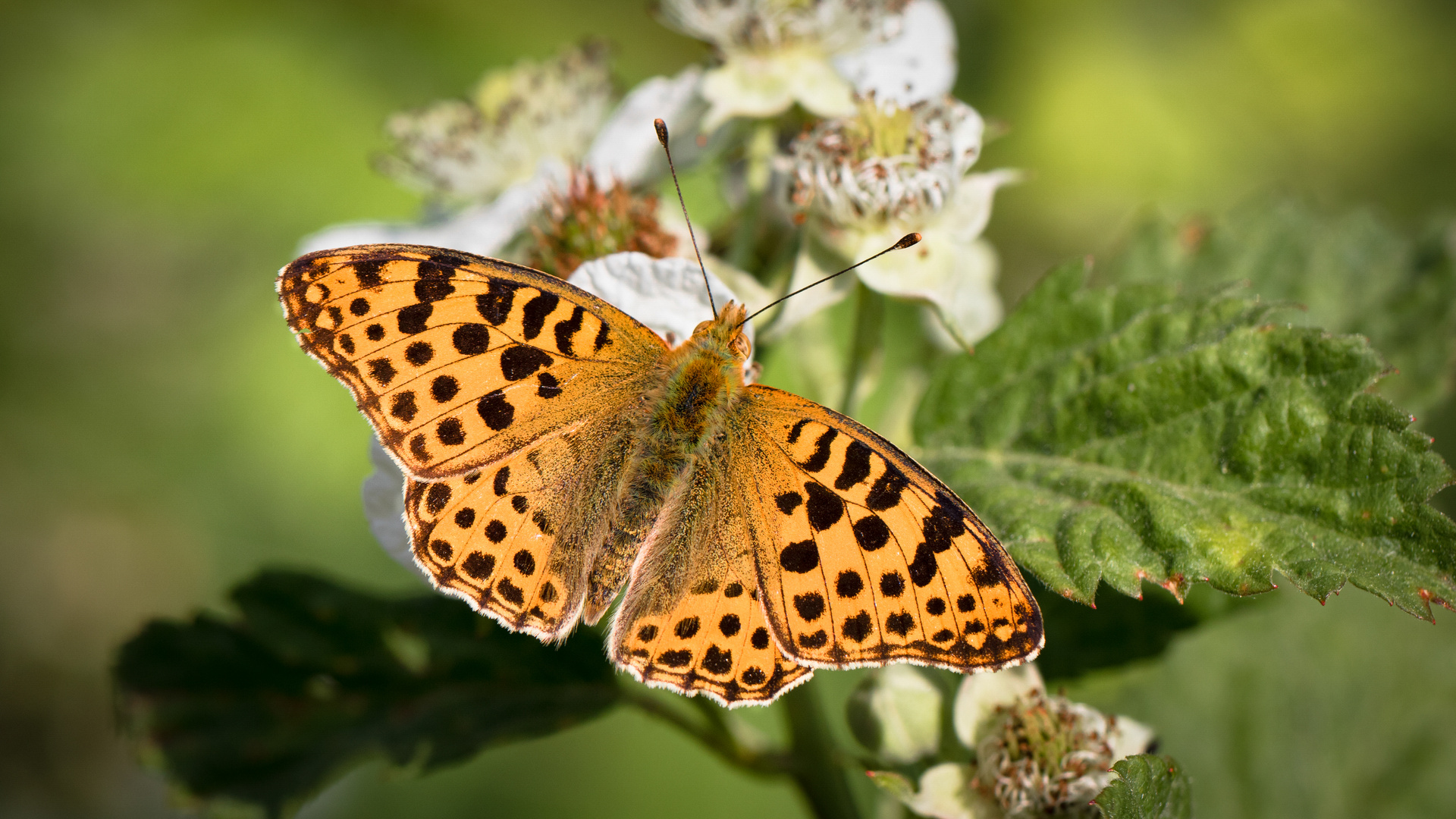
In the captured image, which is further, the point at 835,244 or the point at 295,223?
the point at 295,223

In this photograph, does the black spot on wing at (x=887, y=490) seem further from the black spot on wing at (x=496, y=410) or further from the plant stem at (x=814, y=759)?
the black spot on wing at (x=496, y=410)

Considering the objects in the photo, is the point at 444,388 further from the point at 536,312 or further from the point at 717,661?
the point at 717,661

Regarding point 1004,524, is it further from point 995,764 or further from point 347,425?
point 347,425

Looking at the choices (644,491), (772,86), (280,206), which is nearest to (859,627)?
(644,491)

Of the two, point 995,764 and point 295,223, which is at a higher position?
point 295,223

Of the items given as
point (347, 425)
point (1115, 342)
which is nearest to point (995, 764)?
point (1115, 342)
